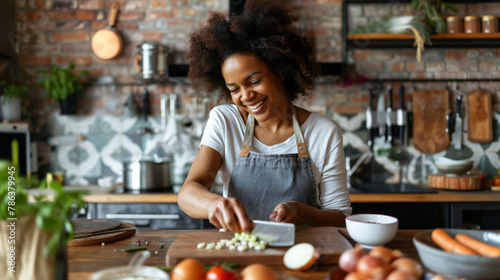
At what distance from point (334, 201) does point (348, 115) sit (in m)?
1.67

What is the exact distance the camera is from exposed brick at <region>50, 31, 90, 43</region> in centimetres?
308

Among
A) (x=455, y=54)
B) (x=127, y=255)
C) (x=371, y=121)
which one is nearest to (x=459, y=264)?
(x=127, y=255)

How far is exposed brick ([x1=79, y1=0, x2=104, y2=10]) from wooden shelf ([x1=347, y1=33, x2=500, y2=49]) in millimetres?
1884

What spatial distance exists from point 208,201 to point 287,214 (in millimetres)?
239

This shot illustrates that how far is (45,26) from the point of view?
3086mm

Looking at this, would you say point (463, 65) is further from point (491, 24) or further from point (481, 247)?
point (481, 247)

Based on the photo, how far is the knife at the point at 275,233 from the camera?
39.8 inches

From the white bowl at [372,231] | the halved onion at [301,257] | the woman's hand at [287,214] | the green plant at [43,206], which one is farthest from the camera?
the woman's hand at [287,214]

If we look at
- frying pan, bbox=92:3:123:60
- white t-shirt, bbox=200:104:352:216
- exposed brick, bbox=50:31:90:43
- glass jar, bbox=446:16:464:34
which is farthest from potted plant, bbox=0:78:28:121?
glass jar, bbox=446:16:464:34

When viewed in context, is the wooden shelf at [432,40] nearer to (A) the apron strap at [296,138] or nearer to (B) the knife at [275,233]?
(A) the apron strap at [296,138]

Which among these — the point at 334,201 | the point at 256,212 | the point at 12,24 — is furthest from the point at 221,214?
the point at 12,24

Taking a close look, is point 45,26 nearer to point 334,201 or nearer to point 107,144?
point 107,144

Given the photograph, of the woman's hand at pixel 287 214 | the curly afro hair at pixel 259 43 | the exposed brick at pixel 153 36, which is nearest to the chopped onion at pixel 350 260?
the woman's hand at pixel 287 214

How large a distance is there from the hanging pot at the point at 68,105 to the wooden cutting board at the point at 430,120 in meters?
2.53
